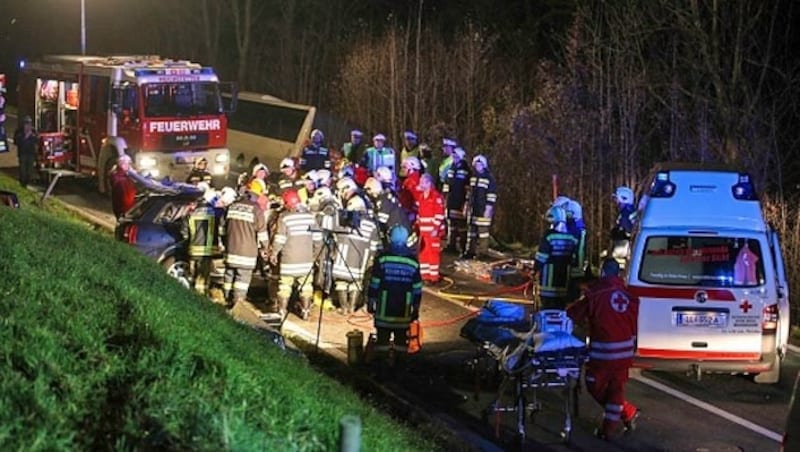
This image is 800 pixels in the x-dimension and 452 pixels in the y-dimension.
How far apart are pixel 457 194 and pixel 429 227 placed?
2.51m

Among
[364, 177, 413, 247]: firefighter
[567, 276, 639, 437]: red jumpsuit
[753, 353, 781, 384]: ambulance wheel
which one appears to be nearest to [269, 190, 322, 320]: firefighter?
[364, 177, 413, 247]: firefighter

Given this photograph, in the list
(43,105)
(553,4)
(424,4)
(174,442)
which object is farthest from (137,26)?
(174,442)

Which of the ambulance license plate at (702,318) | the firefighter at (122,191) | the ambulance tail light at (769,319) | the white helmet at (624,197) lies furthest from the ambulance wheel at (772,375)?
the firefighter at (122,191)

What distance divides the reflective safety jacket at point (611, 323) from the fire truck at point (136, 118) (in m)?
13.7

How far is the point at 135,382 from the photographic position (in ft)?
17.8

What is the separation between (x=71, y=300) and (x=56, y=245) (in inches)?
128

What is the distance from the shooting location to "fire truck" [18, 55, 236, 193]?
21.7m

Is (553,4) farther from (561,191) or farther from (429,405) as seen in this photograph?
(429,405)

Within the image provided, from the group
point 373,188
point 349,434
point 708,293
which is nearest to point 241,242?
point 373,188

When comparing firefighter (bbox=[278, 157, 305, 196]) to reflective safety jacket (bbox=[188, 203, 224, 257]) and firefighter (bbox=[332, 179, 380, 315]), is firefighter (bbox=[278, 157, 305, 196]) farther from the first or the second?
reflective safety jacket (bbox=[188, 203, 224, 257])

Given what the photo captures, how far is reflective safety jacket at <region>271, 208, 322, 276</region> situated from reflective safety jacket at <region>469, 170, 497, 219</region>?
4.67 m

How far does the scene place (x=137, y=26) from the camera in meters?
56.3

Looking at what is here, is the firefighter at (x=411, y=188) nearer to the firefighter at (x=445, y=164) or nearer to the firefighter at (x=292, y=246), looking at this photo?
the firefighter at (x=445, y=164)

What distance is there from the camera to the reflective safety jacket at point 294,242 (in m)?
13.4
